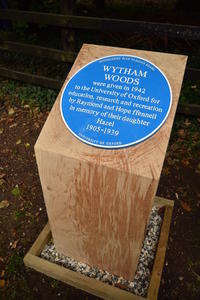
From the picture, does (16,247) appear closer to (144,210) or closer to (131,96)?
(144,210)

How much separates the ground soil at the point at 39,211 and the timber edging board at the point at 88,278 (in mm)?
178

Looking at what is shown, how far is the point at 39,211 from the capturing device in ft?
9.57

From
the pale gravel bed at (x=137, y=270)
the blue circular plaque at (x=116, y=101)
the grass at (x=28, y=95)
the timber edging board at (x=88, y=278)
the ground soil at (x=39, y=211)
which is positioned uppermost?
the blue circular plaque at (x=116, y=101)

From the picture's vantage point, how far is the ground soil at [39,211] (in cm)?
233

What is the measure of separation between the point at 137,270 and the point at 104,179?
1.26 m

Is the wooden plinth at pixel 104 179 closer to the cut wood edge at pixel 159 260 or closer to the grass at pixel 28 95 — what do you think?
the cut wood edge at pixel 159 260

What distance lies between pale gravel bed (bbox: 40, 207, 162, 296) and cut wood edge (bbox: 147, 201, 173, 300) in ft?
0.45

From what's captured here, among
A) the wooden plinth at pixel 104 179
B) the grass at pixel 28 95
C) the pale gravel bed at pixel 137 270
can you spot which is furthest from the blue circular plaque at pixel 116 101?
the grass at pixel 28 95

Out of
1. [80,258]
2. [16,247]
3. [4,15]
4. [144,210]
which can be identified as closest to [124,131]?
[144,210]

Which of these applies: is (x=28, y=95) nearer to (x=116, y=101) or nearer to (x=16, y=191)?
(x=16, y=191)

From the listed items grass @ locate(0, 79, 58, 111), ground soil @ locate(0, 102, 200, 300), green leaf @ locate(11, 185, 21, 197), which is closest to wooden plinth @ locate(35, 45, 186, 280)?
ground soil @ locate(0, 102, 200, 300)

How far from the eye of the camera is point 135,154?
1.37 metres

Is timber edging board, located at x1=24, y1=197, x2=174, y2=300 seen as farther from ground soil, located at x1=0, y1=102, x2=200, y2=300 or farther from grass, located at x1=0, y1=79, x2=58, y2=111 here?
grass, located at x1=0, y1=79, x2=58, y2=111

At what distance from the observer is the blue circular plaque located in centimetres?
142
